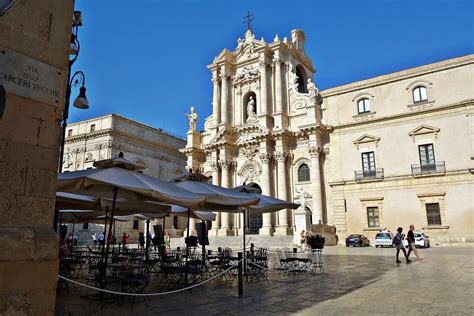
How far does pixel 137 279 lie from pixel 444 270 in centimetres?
959

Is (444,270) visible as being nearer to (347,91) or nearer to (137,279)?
(137,279)

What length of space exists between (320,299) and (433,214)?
73.5 ft

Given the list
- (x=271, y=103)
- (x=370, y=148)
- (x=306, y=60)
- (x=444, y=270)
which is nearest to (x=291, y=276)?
(x=444, y=270)

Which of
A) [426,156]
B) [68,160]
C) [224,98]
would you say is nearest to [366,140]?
[426,156]

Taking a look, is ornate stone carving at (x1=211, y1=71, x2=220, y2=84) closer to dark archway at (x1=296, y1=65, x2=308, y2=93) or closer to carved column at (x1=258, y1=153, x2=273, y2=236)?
dark archway at (x1=296, y1=65, x2=308, y2=93)

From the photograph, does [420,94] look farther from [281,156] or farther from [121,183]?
[121,183]

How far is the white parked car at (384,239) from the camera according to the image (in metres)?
25.4

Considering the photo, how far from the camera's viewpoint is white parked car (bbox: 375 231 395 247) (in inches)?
999

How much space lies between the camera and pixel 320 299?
7.29m

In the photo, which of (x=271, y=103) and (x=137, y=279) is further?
(x=271, y=103)

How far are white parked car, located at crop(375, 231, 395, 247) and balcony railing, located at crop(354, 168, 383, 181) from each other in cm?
452

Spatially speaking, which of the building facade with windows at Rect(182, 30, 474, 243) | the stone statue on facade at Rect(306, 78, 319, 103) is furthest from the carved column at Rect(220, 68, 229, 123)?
the stone statue on facade at Rect(306, 78, 319, 103)

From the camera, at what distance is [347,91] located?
31.1 meters

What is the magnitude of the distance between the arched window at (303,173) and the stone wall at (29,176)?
2863cm
